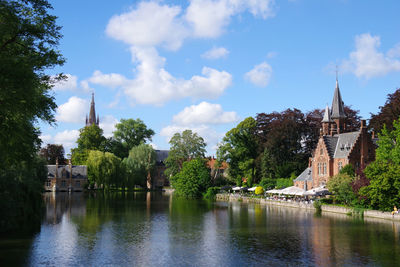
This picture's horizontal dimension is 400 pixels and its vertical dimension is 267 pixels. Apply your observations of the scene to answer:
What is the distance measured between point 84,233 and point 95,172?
46.4m

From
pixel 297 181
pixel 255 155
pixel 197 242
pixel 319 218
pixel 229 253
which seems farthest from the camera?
pixel 255 155

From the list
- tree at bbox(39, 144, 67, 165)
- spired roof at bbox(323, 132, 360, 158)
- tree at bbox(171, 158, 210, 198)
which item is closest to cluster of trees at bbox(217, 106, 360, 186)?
tree at bbox(171, 158, 210, 198)

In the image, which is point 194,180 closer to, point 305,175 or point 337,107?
point 305,175

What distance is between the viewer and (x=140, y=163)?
270ft

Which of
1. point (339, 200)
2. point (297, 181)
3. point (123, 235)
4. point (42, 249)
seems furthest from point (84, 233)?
point (297, 181)

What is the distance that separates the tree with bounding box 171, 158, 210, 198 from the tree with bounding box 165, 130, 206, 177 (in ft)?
30.2

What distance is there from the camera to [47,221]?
3275 cm

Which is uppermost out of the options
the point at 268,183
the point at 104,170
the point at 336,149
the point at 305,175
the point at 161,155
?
the point at 161,155

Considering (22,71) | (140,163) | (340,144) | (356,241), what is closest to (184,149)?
(140,163)

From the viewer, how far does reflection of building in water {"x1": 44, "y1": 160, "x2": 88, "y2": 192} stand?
84.2 m

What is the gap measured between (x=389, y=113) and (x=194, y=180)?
33.2 meters

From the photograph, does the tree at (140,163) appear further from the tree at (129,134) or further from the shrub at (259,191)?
the shrub at (259,191)

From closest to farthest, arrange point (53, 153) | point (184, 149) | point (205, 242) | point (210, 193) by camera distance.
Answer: point (205, 242) < point (210, 193) < point (184, 149) < point (53, 153)

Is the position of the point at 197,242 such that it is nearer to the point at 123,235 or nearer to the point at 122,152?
the point at 123,235
